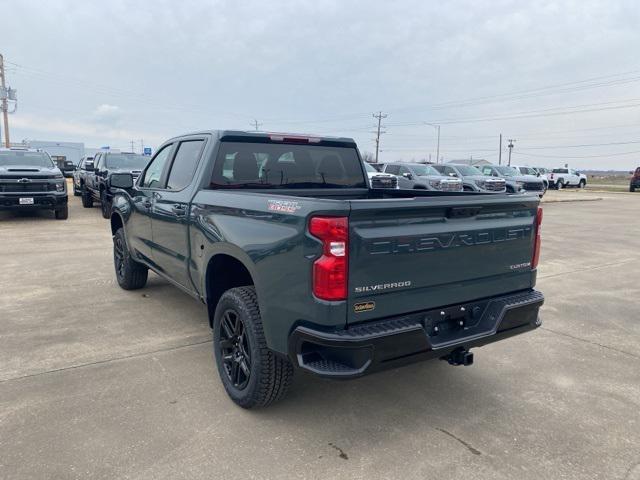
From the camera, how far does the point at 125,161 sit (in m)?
14.4

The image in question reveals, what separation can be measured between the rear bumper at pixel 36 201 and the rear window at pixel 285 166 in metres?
10.2

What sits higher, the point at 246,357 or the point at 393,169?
the point at 393,169

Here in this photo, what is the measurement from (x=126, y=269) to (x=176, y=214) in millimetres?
2168

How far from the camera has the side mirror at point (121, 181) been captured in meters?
5.14

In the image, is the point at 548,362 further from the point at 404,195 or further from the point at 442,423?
the point at 404,195

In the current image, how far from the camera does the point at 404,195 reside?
4.46 meters

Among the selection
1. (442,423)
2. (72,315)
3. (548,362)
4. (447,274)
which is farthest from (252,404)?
(72,315)

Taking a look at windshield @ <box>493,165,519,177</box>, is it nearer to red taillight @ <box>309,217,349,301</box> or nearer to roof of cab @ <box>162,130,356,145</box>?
roof of cab @ <box>162,130,356,145</box>

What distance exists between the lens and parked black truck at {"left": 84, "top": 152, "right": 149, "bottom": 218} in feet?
43.7

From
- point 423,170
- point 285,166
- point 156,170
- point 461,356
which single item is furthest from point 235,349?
point 423,170

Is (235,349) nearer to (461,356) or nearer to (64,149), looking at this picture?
(461,356)

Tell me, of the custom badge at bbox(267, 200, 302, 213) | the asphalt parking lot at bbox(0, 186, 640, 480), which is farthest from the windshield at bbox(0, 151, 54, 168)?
the custom badge at bbox(267, 200, 302, 213)

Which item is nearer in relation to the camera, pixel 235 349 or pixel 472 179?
pixel 235 349

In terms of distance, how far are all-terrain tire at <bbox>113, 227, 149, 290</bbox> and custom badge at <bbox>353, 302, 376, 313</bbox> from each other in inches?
155
